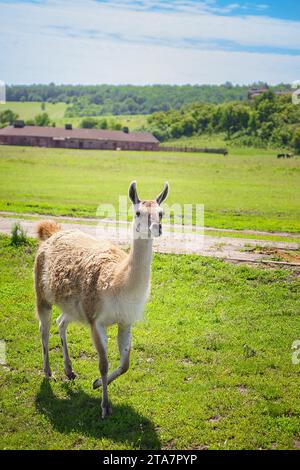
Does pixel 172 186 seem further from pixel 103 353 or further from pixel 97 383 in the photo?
pixel 103 353

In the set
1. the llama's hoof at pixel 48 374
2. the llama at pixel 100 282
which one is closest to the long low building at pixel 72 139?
the llama at pixel 100 282

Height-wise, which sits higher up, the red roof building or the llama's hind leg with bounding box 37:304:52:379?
the red roof building

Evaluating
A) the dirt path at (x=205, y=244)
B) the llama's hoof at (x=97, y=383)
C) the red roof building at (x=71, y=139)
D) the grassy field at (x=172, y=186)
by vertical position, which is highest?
the red roof building at (x=71, y=139)

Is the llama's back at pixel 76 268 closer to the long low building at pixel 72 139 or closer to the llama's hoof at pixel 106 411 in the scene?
the llama's hoof at pixel 106 411

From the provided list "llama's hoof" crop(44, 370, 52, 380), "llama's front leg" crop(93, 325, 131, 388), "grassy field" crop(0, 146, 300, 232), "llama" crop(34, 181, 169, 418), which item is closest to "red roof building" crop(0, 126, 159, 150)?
"grassy field" crop(0, 146, 300, 232)

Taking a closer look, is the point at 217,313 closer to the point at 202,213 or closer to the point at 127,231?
the point at 127,231

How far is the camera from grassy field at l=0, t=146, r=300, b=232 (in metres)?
25.4

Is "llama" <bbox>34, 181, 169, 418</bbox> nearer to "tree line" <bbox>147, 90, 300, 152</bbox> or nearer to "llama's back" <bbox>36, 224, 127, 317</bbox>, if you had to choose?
"llama's back" <bbox>36, 224, 127, 317</bbox>

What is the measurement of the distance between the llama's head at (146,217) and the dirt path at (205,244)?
8468 mm

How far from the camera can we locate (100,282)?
712cm

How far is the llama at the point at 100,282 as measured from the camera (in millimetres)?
6594

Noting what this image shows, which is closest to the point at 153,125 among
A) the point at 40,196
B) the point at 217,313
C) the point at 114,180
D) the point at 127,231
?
the point at 114,180

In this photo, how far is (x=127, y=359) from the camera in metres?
7.09

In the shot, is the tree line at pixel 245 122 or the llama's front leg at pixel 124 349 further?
the tree line at pixel 245 122
